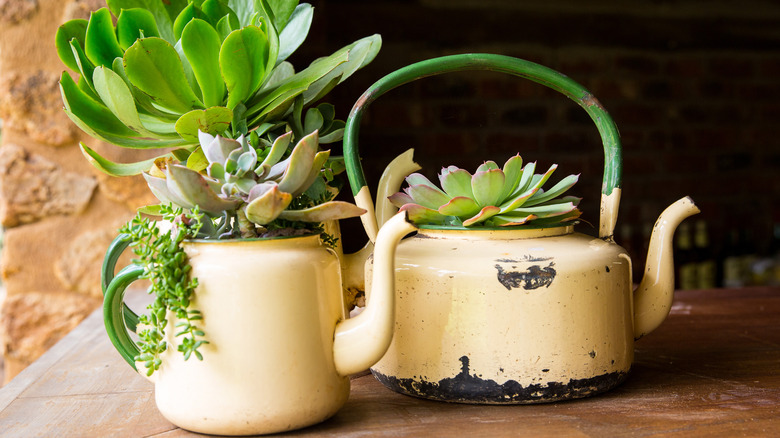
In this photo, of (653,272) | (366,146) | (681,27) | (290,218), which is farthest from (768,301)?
(681,27)

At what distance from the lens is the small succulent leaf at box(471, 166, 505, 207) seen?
1.65 feet

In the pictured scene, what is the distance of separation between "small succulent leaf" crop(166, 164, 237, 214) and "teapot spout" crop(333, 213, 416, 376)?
0.35 feet

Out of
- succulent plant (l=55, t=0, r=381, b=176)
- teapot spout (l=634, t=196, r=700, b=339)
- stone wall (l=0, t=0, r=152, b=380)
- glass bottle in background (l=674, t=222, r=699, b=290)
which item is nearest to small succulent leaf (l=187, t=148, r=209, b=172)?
succulent plant (l=55, t=0, r=381, b=176)

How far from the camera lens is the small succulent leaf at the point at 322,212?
46 centimetres

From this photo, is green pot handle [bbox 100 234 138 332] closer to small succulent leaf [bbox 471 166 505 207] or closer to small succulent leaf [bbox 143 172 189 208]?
small succulent leaf [bbox 143 172 189 208]

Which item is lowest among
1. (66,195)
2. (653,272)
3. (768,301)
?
(768,301)

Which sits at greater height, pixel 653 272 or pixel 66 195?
pixel 66 195

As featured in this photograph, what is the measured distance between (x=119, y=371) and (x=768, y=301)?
2.91ft

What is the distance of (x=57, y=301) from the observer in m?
1.10

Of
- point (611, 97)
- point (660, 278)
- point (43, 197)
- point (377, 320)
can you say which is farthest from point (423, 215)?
point (611, 97)

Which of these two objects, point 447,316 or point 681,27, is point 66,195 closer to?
point 447,316

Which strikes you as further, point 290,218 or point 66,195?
point 66,195

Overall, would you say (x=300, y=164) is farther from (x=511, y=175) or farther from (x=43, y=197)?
(x=43, y=197)

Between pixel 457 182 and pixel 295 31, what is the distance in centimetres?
21
